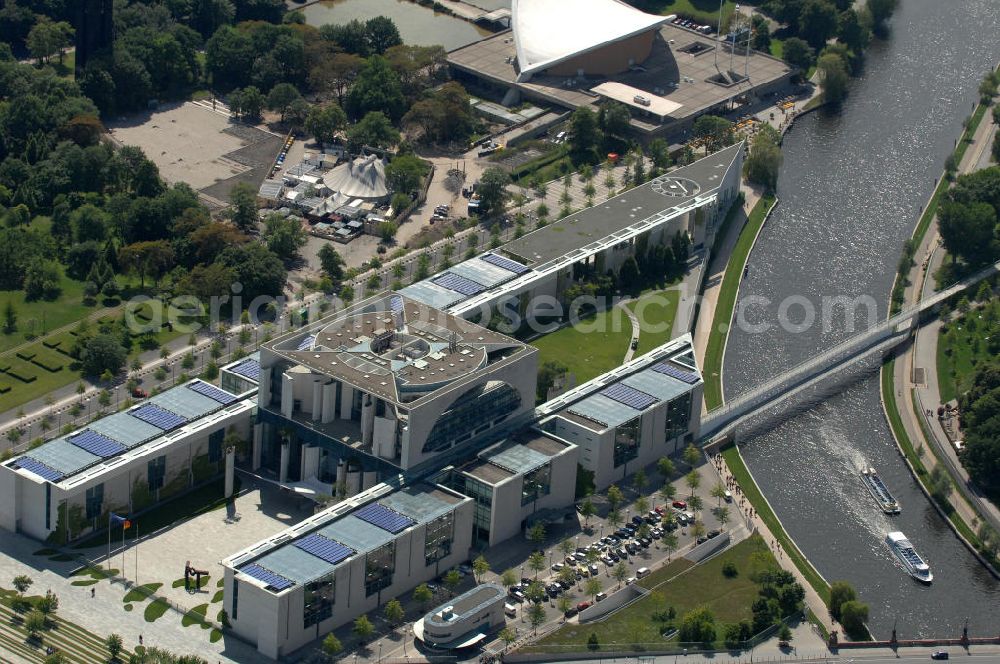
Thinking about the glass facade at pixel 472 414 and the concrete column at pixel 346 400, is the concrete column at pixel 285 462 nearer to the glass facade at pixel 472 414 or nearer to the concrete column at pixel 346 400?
the concrete column at pixel 346 400

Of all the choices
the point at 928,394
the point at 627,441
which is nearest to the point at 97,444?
the point at 627,441

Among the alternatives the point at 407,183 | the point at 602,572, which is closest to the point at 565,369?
the point at 602,572

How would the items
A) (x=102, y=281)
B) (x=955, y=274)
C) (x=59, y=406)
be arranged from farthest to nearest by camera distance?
(x=955, y=274)
(x=102, y=281)
(x=59, y=406)

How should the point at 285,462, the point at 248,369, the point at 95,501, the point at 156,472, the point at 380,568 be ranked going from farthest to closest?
the point at 248,369 → the point at 285,462 → the point at 156,472 → the point at 95,501 → the point at 380,568

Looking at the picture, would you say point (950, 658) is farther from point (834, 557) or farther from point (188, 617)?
point (188, 617)

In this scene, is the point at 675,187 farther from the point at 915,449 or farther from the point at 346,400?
the point at 346,400

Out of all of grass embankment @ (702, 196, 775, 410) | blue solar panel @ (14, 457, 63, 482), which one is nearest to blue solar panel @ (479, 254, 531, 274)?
grass embankment @ (702, 196, 775, 410)

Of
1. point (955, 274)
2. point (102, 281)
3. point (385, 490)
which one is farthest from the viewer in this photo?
point (955, 274)
